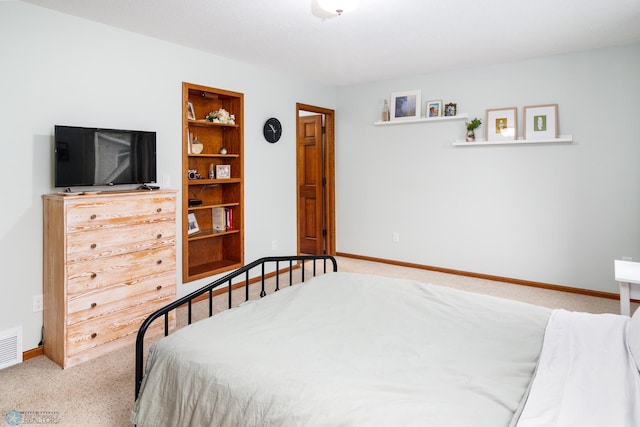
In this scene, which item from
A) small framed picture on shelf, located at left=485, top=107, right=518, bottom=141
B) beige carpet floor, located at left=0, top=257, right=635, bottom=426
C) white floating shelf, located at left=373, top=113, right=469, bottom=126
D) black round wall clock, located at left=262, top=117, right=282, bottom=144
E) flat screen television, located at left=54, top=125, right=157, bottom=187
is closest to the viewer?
beige carpet floor, located at left=0, top=257, right=635, bottom=426

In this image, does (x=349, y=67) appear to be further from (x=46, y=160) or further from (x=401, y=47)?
(x=46, y=160)

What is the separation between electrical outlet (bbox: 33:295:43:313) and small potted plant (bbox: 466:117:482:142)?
439cm

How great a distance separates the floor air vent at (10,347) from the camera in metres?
2.71

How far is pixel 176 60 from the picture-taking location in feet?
12.3

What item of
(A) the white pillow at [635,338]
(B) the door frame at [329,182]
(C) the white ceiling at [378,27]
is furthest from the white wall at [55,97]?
(A) the white pillow at [635,338]

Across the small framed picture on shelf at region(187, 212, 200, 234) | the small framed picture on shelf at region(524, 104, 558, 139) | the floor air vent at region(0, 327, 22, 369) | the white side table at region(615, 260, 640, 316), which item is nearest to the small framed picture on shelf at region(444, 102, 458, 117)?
the small framed picture on shelf at region(524, 104, 558, 139)

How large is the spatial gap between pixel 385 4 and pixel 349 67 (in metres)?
1.80

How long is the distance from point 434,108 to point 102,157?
12.1ft

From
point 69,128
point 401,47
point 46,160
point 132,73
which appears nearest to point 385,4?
point 401,47

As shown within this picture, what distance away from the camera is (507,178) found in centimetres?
457

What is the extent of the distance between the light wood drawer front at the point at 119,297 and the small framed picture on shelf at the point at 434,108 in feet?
11.5

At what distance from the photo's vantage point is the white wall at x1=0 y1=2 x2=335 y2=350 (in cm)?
274

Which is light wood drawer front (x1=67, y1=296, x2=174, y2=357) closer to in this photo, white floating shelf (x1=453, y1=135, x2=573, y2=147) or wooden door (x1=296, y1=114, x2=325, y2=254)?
wooden door (x1=296, y1=114, x2=325, y2=254)

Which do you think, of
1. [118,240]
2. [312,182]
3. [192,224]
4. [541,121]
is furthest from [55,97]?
[541,121]
